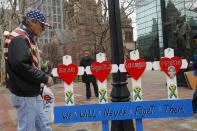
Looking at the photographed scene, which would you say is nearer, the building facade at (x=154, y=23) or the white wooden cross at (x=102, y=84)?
the white wooden cross at (x=102, y=84)

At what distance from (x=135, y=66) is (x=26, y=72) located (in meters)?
2.01

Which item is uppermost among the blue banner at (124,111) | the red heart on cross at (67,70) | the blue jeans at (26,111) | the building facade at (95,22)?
the building facade at (95,22)

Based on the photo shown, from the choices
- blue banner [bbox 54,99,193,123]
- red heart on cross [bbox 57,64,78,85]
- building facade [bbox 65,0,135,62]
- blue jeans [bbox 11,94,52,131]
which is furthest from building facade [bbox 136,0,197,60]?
blue jeans [bbox 11,94,52,131]

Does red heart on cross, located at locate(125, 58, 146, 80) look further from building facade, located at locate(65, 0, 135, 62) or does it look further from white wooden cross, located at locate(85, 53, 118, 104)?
building facade, located at locate(65, 0, 135, 62)

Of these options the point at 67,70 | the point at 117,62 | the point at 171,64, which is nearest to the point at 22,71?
the point at 67,70

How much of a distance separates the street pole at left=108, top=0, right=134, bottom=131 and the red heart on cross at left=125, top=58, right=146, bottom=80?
156 mm

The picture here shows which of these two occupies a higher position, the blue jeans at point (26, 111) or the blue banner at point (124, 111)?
the blue jeans at point (26, 111)

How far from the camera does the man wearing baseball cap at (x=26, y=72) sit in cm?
367

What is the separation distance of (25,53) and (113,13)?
6.77 feet

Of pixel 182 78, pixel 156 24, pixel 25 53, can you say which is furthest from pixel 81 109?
pixel 156 24

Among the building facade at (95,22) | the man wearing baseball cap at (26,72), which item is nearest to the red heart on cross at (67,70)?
the man wearing baseball cap at (26,72)

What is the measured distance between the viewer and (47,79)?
3836mm

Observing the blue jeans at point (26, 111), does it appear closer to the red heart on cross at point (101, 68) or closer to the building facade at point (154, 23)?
the red heart on cross at point (101, 68)

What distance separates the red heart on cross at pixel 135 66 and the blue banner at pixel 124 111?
46 cm
